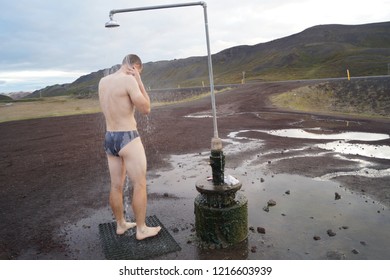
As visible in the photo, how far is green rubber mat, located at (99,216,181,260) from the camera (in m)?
4.67

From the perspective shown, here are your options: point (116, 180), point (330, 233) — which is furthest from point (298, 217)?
point (116, 180)

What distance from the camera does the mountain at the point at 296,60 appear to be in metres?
69.8

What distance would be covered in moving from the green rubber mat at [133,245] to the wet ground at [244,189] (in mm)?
154

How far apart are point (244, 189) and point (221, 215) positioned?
2593mm

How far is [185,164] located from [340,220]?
16.8ft

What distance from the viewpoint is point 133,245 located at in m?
4.96

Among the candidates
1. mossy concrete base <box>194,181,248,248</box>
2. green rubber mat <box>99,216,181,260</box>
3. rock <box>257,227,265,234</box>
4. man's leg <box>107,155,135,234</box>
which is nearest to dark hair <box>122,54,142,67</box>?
man's leg <box>107,155,135,234</box>

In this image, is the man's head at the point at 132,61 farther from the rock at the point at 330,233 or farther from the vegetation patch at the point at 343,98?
the vegetation patch at the point at 343,98

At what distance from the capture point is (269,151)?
34.7ft

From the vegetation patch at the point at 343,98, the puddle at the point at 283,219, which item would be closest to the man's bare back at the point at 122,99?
the puddle at the point at 283,219

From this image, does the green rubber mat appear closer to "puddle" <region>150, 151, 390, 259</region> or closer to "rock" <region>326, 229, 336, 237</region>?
"puddle" <region>150, 151, 390, 259</region>

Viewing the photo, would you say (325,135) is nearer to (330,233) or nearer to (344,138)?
(344,138)

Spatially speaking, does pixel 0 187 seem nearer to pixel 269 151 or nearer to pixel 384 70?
pixel 269 151
